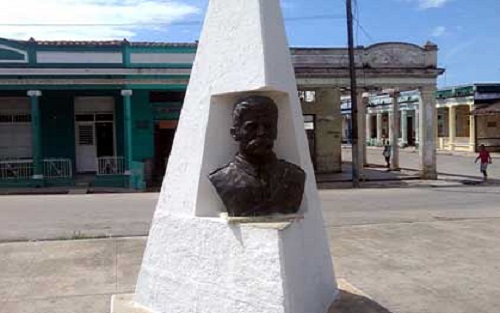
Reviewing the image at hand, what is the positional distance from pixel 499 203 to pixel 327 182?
26.2 feet

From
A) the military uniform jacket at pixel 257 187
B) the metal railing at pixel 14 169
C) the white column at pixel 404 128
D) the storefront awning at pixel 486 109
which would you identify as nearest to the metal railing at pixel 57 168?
the metal railing at pixel 14 169

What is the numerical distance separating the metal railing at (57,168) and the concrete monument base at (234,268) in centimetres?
1805

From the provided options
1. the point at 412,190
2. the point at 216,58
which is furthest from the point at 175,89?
the point at 216,58

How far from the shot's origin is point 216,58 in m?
4.89

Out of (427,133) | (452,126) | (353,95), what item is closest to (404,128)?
(452,126)

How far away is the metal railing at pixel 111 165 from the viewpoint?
22.3 meters

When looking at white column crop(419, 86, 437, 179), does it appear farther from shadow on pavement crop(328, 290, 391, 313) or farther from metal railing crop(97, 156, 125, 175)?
shadow on pavement crop(328, 290, 391, 313)

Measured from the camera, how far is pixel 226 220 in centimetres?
454

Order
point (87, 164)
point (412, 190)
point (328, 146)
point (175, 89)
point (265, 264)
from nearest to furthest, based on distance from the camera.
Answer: point (265, 264) < point (412, 190) < point (175, 89) < point (87, 164) < point (328, 146)

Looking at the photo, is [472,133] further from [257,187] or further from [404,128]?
[257,187]

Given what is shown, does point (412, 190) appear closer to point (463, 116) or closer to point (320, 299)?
point (320, 299)

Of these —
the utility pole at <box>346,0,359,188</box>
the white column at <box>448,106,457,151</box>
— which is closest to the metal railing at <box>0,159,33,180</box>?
the utility pole at <box>346,0,359,188</box>

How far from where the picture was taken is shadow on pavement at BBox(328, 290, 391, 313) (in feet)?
16.7

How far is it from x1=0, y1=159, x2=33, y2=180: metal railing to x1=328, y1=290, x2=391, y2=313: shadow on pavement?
1849 cm
